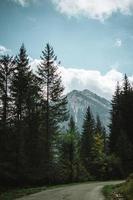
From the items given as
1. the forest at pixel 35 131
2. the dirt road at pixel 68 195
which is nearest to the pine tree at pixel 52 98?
the forest at pixel 35 131

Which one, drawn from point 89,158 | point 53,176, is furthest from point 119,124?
point 53,176

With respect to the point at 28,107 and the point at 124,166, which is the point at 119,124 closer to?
the point at 124,166

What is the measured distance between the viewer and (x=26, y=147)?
4034 cm

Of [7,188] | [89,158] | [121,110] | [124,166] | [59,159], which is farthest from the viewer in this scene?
[121,110]

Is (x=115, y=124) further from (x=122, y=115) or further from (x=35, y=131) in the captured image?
(x=35, y=131)

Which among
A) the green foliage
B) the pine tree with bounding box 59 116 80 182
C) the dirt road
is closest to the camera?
the dirt road

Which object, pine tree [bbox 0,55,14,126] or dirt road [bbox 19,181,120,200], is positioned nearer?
dirt road [bbox 19,181,120,200]

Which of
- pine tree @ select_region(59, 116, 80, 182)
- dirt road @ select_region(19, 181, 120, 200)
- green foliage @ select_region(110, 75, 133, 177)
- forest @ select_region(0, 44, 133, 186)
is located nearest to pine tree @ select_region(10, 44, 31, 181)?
forest @ select_region(0, 44, 133, 186)

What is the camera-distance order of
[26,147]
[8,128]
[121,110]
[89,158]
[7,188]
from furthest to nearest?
[121,110]
[89,158]
[26,147]
[8,128]
[7,188]

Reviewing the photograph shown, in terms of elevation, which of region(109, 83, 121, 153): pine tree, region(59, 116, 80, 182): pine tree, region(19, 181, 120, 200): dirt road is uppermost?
region(109, 83, 121, 153): pine tree

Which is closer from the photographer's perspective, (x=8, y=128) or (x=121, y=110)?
(x=8, y=128)

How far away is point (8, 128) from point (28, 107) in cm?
473

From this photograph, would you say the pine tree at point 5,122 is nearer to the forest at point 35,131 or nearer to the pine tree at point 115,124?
the forest at point 35,131

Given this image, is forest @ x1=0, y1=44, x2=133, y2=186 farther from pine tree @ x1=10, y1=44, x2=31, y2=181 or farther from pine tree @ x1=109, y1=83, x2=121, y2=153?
pine tree @ x1=109, y1=83, x2=121, y2=153
